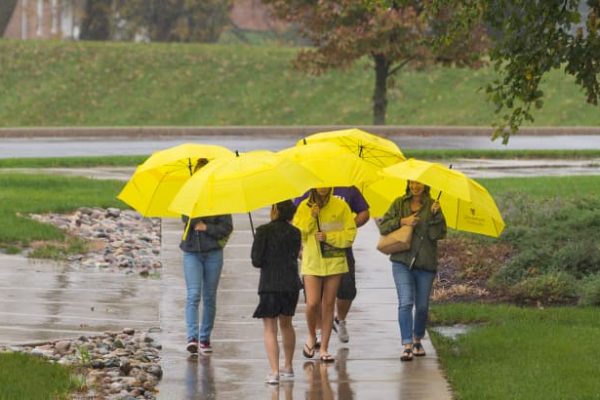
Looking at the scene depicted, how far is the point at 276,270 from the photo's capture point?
11812 millimetres

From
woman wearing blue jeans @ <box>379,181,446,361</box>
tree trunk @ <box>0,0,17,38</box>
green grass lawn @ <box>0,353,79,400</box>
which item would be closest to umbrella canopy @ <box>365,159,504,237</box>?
woman wearing blue jeans @ <box>379,181,446,361</box>

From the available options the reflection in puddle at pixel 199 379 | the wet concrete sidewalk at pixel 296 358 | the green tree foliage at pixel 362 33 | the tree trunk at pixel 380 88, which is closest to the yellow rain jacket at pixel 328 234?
the wet concrete sidewalk at pixel 296 358

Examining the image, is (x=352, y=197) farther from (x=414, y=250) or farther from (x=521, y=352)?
(x=521, y=352)

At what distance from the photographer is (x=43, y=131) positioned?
4081cm

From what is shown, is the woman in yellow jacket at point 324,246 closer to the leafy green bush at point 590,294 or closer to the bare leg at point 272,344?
the bare leg at point 272,344

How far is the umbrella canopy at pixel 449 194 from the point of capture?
12.3 metres

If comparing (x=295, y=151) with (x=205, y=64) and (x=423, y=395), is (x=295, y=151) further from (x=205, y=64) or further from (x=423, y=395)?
(x=205, y=64)

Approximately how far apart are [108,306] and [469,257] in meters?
4.57

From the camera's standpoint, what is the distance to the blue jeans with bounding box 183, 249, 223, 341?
13141 millimetres

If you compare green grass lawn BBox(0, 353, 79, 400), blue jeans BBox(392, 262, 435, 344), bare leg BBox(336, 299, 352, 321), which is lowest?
green grass lawn BBox(0, 353, 79, 400)

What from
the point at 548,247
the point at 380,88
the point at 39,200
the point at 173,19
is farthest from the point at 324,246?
the point at 173,19

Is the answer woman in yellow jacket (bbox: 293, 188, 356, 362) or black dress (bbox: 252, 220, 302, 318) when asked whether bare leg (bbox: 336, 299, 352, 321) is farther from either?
black dress (bbox: 252, 220, 302, 318)

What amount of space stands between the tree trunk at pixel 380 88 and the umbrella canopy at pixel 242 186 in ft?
102

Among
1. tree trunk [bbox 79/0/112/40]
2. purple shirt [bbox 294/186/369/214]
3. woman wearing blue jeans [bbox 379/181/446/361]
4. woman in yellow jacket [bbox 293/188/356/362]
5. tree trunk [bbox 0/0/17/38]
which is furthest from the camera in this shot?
tree trunk [bbox 79/0/112/40]
